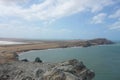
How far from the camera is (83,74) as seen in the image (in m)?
33.9

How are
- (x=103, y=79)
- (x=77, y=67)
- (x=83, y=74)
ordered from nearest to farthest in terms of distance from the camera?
(x=83, y=74)
(x=77, y=67)
(x=103, y=79)

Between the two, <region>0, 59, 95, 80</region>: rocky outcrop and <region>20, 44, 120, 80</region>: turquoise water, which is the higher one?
<region>0, 59, 95, 80</region>: rocky outcrop

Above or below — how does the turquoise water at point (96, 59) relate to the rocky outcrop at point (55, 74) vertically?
below

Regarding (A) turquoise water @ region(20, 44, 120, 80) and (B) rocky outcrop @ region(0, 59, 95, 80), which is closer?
(B) rocky outcrop @ region(0, 59, 95, 80)

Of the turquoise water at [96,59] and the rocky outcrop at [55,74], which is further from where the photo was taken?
the turquoise water at [96,59]

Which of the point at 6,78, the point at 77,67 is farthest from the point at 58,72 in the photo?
the point at 77,67

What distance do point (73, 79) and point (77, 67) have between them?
14.0m

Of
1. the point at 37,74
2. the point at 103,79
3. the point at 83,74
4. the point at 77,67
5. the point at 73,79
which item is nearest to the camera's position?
the point at 73,79

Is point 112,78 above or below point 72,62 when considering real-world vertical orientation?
below

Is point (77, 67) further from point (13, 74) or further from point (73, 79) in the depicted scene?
point (73, 79)

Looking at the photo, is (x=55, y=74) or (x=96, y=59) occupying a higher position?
(x=55, y=74)

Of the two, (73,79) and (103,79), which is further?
(103,79)

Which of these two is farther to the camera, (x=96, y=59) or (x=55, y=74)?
(x=96, y=59)

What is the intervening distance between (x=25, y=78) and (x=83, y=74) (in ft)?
32.9
